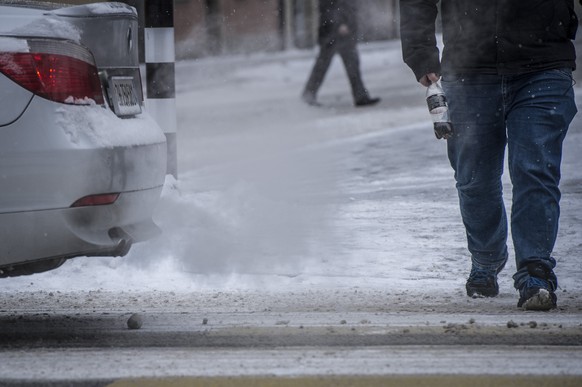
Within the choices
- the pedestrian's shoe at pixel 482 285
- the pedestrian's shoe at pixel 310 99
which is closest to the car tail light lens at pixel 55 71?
the pedestrian's shoe at pixel 482 285

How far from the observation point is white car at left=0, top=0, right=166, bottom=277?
13.9 feet

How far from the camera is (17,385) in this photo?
3.72 meters

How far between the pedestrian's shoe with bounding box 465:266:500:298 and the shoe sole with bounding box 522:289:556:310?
18.0 inches

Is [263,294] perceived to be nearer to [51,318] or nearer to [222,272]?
[222,272]

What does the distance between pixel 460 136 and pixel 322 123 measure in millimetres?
7639

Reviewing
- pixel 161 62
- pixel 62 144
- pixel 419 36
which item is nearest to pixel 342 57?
pixel 161 62

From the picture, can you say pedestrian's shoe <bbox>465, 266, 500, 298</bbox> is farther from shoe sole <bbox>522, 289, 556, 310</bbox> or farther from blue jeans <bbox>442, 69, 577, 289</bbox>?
shoe sole <bbox>522, 289, 556, 310</bbox>

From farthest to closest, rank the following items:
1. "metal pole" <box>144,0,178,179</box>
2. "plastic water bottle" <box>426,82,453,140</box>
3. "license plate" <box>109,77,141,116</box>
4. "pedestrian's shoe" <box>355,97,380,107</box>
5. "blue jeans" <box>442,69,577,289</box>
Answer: "pedestrian's shoe" <box>355,97,380,107</box>
"metal pole" <box>144,0,178,179</box>
"plastic water bottle" <box>426,82,453,140</box>
"blue jeans" <box>442,69,577,289</box>
"license plate" <box>109,77,141,116</box>

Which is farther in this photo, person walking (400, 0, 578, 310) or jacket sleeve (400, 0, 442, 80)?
jacket sleeve (400, 0, 442, 80)

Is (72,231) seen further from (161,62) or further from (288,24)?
(288,24)

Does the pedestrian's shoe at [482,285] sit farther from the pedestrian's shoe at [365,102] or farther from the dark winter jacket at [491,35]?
the pedestrian's shoe at [365,102]

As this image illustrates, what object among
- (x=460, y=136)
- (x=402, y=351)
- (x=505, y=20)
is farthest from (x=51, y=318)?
(x=505, y=20)

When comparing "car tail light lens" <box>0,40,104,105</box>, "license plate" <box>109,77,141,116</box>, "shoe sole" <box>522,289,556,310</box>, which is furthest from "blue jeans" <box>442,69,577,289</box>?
"car tail light lens" <box>0,40,104,105</box>

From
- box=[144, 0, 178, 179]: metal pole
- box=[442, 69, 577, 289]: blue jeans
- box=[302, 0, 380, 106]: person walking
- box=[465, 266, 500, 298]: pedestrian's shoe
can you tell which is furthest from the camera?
box=[302, 0, 380, 106]: person walking
